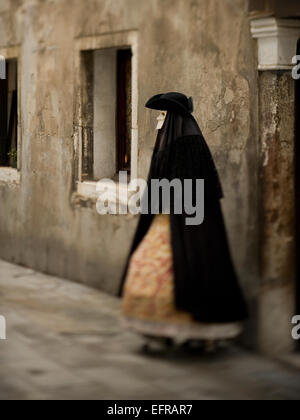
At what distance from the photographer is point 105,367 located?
628cm

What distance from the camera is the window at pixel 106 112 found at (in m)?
9.30

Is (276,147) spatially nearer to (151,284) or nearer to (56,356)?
(151,284)

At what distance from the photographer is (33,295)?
8805 millimetres

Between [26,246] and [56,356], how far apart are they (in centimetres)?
409

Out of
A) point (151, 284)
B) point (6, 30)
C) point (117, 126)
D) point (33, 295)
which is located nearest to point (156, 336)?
point (151, 284)

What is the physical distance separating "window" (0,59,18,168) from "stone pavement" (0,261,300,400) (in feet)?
13.1

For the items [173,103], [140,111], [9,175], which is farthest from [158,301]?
[9,175]

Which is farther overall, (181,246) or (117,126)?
(117,126)

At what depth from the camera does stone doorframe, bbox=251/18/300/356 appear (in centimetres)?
657

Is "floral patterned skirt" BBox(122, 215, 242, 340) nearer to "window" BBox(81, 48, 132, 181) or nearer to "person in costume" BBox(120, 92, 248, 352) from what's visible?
"person in costume" BBox(120, 92, 248, 352)

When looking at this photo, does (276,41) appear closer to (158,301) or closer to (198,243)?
(198,243)

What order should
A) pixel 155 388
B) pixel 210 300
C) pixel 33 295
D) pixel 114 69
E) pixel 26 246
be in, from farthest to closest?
pixel 26 246
pixel 114 69
pixel 33 295
pixel 210 300
pixel 155 388

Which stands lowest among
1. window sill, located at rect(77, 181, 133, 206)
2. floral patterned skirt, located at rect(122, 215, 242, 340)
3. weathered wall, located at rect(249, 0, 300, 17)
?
floral patterned skirt, located at rect(122, 215, 242, 340)

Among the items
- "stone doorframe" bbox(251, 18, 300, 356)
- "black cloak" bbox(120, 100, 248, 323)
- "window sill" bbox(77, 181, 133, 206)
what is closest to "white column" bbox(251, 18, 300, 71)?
"stone doorframe" bbox(251, 18, 300, 356)
